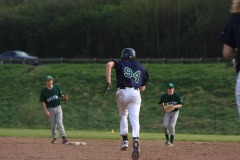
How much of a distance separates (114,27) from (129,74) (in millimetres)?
56059

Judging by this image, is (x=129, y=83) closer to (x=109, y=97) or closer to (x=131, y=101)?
(x=131, y=101)

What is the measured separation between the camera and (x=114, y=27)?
6831 centimetres

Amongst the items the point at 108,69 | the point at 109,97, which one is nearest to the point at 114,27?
the point at 109,97

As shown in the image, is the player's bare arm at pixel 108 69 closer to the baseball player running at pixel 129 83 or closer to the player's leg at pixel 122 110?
the baseball player running at pixel 129 83

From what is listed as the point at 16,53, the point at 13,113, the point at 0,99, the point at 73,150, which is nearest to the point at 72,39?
the point at 16,53

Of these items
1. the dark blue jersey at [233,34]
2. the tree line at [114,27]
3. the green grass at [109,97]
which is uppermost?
the tree line at [114,27]

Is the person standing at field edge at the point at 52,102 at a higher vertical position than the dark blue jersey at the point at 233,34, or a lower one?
lower

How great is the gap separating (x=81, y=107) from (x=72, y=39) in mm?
32110

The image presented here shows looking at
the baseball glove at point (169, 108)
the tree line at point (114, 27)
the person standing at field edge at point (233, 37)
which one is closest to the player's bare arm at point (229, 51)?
the person standing at field edge at point (233, 37)

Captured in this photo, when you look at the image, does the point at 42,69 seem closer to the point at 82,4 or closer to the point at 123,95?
the point at 82,4

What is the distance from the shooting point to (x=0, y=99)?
42562 mm

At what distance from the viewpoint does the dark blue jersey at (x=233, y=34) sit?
734cm

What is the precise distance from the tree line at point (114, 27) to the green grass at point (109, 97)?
47.2 ft

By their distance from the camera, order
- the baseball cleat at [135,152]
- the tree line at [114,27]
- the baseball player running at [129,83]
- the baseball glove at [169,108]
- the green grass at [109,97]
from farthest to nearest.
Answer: the tree line at [114,27]
the green grass at [109,97]
the baseball glove at [169,108]
the baseball player running at [129,83]
the baseball cleat at [135,152]
